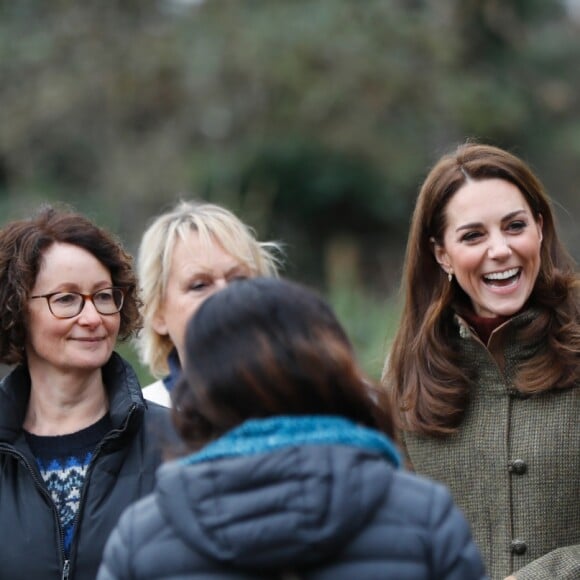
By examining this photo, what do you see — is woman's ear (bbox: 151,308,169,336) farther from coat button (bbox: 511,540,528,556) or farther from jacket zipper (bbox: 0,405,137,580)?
coat button (bbox: 511,540,528,556)

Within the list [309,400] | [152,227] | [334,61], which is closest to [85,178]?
[334,61]

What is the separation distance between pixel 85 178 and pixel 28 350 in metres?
13.7

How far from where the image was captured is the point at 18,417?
3.17m

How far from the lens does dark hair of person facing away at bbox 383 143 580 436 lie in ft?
10.9

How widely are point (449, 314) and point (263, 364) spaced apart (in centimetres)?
162

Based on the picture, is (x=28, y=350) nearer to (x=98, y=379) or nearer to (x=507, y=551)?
(x=98, y=379)

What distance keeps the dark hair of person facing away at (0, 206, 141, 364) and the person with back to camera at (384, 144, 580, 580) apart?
2.98ft

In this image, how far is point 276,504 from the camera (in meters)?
1.92

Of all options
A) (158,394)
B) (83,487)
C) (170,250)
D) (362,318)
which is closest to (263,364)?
(83,487)

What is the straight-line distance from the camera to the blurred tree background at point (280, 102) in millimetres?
14453

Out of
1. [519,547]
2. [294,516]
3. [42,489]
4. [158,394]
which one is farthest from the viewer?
[158,394]

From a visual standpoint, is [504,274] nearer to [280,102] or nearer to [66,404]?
[66,404]

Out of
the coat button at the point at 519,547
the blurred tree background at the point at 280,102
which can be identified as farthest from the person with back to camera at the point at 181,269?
the blurred tree background at the point at 280,102

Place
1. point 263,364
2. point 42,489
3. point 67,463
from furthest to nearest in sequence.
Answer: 1. point 67,463
2. point 42,489
3. point 263,364
